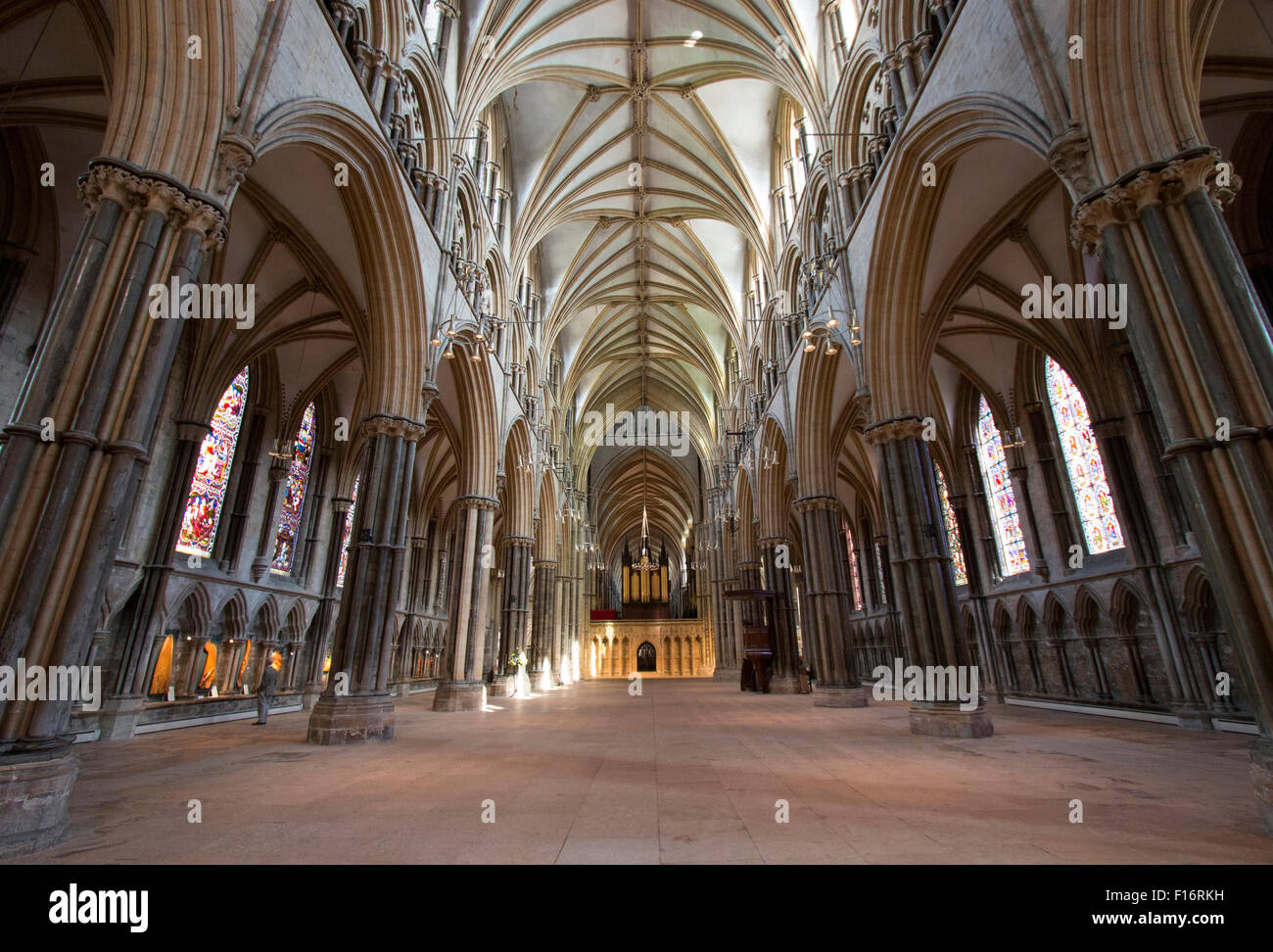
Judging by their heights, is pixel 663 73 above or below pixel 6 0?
above

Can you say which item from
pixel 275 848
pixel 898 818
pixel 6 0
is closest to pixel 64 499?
pixel 275 848

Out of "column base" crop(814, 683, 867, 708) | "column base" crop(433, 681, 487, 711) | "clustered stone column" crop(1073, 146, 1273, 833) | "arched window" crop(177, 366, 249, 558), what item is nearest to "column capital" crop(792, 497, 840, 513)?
"column base" crop(814, 683, 867, 708)

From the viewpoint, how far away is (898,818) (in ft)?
13.0

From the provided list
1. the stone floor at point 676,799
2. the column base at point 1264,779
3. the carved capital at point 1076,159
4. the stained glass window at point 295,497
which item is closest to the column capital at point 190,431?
the stained glass window at point 295,497

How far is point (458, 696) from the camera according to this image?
14.1 meters

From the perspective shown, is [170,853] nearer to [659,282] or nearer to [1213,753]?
[1213,753]

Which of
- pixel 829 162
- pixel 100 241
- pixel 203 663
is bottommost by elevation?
pixel 203 663

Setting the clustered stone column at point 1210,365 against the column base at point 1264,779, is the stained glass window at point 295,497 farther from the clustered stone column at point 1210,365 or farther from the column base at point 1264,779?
the column base at point 1264,779

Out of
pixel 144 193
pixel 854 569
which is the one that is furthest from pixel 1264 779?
pixel 854 569

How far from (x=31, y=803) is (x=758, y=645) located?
17.4m

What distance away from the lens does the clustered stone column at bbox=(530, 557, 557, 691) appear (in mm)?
23750

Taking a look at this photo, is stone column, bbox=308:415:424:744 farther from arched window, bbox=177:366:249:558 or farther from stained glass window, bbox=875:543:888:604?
stained glass window, bbox=875:543:888:604

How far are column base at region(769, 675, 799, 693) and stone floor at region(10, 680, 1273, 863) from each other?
1058 centimetres

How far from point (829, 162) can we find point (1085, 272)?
590cm
